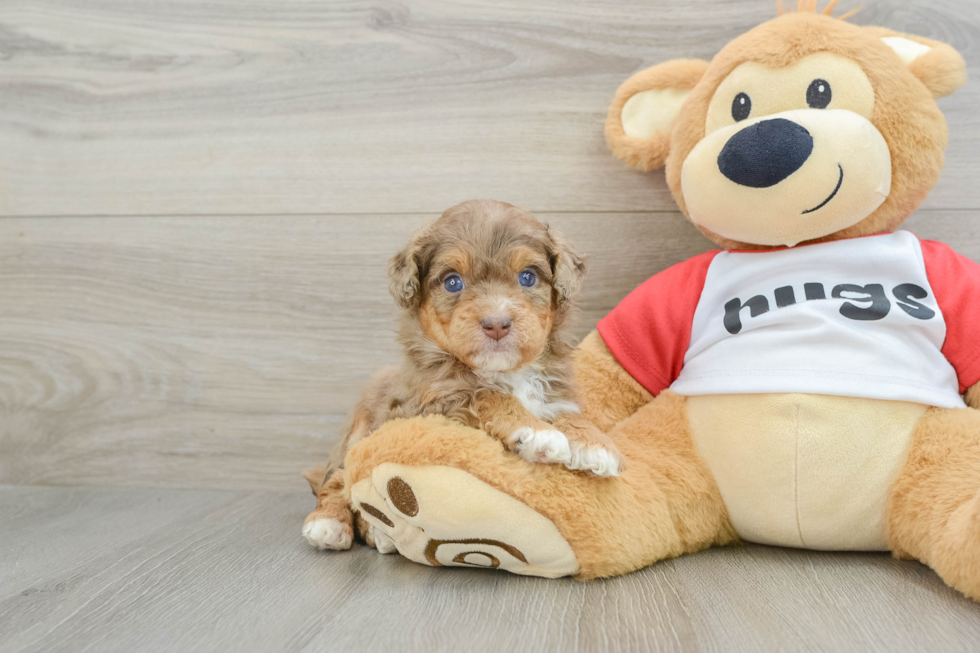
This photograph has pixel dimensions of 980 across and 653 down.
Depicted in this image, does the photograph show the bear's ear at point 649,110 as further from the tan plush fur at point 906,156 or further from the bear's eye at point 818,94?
the bear's eye at point 818,94

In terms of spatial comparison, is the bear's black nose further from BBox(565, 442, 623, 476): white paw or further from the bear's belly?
BBox(565, 442, 623, 476): white paw

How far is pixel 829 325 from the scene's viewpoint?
1.23 meters

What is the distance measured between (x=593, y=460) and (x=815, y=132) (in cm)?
70

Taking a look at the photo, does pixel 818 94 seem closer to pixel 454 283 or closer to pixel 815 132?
pixel 815 132

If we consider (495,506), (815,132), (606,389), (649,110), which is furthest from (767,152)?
(495,506)

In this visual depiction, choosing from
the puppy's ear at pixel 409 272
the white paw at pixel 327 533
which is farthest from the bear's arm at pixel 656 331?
the white paw at pixel 327 533

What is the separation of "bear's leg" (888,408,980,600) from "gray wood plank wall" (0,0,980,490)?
0.64m

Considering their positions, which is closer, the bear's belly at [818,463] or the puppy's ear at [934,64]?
the bear's belly at [818,463]

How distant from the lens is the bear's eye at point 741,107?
131 centimetres

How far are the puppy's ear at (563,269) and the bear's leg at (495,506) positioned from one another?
29 centimetres

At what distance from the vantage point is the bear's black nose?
3.98 ft

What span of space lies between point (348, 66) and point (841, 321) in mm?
1287

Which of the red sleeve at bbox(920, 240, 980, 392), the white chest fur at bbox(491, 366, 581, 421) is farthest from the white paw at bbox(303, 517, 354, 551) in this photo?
the red sleeve at bbox(920, 240, 980, 392)

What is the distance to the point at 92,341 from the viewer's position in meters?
1.86
